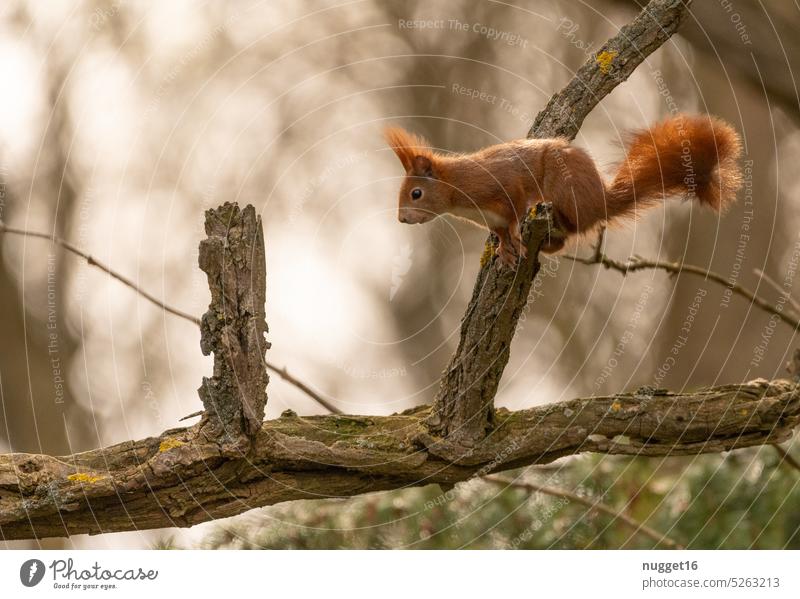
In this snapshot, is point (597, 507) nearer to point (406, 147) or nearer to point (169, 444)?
point (406, 147)

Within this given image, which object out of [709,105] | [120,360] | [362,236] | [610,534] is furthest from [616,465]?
[709,105]

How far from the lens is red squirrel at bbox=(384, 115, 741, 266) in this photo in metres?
2.34

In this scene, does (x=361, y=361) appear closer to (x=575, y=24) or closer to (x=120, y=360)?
(x=120, y=360)

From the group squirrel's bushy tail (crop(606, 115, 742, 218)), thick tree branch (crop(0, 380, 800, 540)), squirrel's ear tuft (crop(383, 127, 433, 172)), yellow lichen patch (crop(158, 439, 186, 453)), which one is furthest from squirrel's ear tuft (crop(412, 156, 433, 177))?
yellow lichen patch (crop(158, 439, 186, 453))

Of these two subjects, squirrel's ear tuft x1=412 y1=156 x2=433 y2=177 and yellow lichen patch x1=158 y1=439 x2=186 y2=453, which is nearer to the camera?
yellow lichen patch x1=158 y1=439 x2=186 y2=453

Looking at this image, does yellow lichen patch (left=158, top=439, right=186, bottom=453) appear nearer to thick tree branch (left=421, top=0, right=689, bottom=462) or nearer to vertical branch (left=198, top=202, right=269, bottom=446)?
vertical branch (left=198, top=202, right=269, bottom=446)

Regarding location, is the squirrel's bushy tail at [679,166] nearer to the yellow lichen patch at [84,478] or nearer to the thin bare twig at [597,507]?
the thin bare twig at [597,507]

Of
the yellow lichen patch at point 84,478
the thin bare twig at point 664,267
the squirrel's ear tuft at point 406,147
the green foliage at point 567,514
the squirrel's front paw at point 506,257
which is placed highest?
the squirrel's ear tuft at point 406,147

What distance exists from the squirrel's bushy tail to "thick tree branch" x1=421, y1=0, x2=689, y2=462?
0.63 ft

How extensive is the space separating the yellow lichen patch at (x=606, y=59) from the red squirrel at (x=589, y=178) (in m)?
0.20

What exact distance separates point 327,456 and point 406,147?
1.08 meters

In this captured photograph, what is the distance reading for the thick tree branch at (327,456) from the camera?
6.52 feet

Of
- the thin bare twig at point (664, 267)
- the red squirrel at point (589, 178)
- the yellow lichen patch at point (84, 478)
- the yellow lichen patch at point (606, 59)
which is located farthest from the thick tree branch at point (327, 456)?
the yellow lichen patch at point (606, 59)

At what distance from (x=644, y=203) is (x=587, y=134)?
4.15 ft
